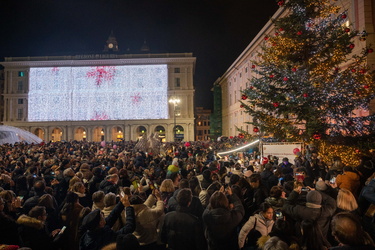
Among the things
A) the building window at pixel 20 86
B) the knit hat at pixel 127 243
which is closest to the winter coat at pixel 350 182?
the knit hat at pixel 127 243

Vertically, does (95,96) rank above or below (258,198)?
above

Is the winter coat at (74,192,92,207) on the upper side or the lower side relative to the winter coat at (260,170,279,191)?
lower

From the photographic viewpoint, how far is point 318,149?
13.6m

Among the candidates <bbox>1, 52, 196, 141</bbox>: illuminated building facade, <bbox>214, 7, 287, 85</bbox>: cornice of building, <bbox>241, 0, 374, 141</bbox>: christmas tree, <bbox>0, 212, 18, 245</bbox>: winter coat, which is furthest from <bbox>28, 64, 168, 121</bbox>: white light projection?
<bbox>0, 212, 18, 245</bbox>: winter coat

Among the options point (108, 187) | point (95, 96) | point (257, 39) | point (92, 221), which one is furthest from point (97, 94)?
point (92, 221)

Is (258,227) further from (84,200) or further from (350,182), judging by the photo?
(84,200)

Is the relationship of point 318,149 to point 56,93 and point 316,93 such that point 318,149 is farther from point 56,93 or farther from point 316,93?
point 56,93

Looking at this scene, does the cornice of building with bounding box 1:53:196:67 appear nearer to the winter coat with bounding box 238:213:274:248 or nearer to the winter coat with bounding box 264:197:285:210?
the winter coat with bounding box 264:197:285:210

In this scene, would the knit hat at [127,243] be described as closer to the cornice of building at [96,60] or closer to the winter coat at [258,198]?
the winter coat at [258,198]

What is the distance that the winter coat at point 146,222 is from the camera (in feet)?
13.9

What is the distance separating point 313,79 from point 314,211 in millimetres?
10389

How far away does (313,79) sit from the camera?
13.1 metres

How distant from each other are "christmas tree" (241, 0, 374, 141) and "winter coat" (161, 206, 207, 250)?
1022cm

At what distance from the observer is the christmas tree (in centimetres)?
1257
